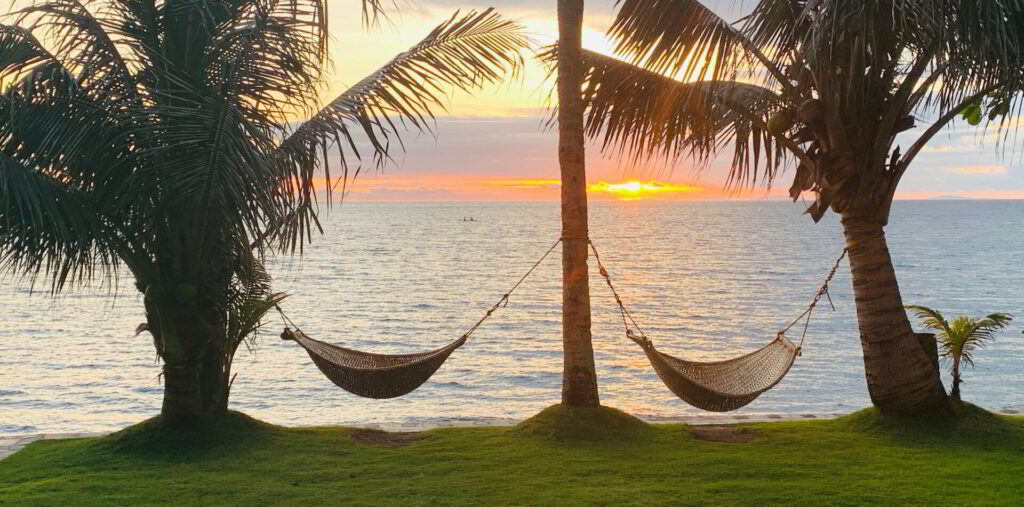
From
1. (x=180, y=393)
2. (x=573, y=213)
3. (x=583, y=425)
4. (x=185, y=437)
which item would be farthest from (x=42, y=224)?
(x=583, y=425)

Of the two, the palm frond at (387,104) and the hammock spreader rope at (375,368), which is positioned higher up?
the palm frond at (387,104)

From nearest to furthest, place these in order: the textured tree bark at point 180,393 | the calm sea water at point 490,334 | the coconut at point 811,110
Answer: the textured tree bark at point 180,393
the coconut at point 811,110
the calm sea water at point 490,334

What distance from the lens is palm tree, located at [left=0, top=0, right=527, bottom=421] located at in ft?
16.6

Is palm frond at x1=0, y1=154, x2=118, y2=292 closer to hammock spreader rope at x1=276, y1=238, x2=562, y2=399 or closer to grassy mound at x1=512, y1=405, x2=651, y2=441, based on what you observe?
hammock spreader rope at x1=276, y1=238, x2=562, y2=399

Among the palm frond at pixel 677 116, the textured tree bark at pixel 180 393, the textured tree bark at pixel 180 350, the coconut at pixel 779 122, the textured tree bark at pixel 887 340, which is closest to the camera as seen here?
the textured tree bark at pixel 180 350

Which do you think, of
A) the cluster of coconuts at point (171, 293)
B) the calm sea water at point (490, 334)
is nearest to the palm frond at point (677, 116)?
the calm sea water at point (490, 334)

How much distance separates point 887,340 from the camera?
604 cm

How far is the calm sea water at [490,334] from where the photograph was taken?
1327cm

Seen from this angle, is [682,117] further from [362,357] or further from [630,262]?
[630,262]

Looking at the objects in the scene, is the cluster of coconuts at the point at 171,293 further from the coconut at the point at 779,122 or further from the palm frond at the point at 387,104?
the coconut at the point at 779,122

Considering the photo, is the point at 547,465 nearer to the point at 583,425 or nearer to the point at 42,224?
the point at 583,425

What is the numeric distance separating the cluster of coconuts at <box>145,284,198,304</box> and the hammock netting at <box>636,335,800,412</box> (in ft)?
8.96

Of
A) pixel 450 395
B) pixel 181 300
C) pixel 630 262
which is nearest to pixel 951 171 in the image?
pixel 630 262

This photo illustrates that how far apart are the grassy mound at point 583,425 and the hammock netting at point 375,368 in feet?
2.50
